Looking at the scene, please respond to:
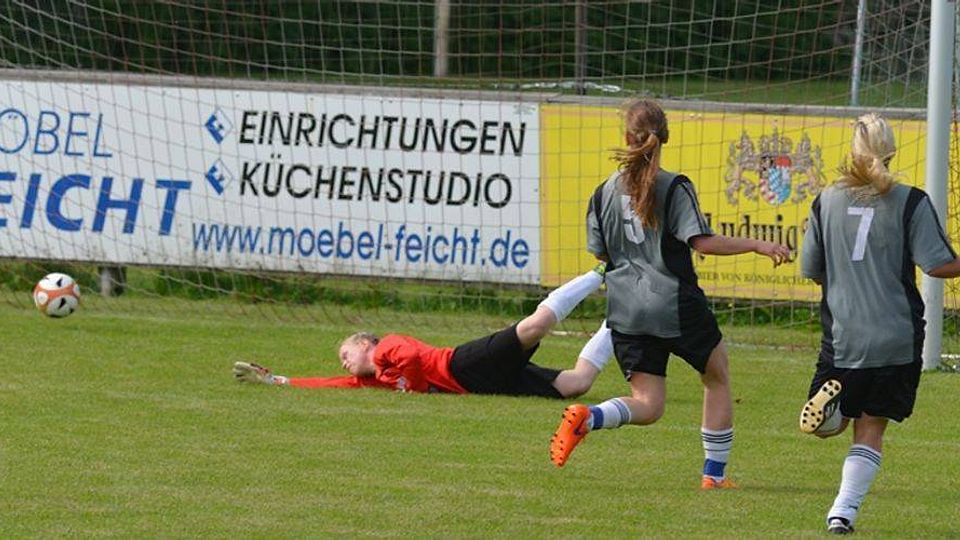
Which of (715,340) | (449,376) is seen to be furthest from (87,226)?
(715,340)

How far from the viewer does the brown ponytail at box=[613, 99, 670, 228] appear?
26.1 ft

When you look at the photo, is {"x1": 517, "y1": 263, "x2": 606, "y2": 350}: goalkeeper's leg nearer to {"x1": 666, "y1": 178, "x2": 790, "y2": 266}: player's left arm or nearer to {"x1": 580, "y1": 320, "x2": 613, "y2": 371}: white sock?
{"x1": 580, "y1": 320, "x2": 613, "y2": 371}: white sock

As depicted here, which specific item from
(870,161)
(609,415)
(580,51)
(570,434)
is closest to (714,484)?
(609,415)

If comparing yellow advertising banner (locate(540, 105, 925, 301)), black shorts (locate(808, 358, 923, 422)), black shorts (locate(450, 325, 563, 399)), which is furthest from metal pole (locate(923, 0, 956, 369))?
black shorts (locate(808, 358, 923, 422))

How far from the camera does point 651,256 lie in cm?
812

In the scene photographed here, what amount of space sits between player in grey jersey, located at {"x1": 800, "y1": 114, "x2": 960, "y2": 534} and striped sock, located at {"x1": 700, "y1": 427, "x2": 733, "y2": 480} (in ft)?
3.36

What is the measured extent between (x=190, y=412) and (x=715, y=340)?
3.38 metres

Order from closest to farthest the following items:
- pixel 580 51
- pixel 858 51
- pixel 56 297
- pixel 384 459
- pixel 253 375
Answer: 1. pixel 384 459
2. pixel 253 375
3. pixel 56 297
4. pixel 858 51
5. pixel 580 51

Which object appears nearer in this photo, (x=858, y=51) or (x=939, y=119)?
(x=939, y=119)

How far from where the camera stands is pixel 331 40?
23672 mm

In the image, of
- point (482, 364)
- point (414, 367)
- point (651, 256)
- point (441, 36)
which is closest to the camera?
point (651, 256)

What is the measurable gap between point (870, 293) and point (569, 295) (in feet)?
12.7

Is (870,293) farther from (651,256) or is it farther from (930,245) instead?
(651,256)

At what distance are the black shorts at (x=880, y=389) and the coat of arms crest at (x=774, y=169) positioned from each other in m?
6.94
